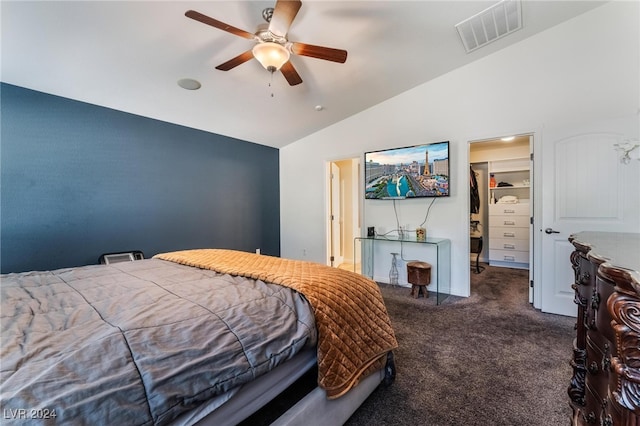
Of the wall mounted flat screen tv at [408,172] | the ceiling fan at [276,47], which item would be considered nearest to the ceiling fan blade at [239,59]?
the ceiling fan at [276,47]

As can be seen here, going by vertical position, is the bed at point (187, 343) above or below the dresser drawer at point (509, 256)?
above

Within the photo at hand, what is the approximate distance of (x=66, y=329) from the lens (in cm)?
97

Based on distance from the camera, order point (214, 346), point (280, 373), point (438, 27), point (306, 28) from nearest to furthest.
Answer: point (214, 346)
point (280, 373)
point (306, 28)
point (438, 27)

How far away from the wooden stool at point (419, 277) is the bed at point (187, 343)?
1822mm

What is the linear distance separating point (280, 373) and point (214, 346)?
0.36m

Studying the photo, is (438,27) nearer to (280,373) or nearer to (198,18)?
(198,18)

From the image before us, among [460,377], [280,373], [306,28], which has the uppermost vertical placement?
[306,28]

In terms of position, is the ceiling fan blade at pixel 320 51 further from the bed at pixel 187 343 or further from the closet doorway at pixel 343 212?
the closet doorway at pixel 343 212

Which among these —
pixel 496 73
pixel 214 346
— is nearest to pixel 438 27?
pixel 496 73

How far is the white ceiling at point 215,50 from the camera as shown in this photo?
2.05m

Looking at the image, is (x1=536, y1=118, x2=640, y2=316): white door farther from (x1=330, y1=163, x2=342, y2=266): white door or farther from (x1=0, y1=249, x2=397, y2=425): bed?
(x1=330, y1=163, x2=342, y2=266): white door

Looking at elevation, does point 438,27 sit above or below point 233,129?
above

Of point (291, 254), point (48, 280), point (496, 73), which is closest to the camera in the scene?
point (48, 280)

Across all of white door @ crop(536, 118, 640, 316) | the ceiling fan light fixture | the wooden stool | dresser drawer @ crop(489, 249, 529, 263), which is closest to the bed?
the ceiling fan light fixture
